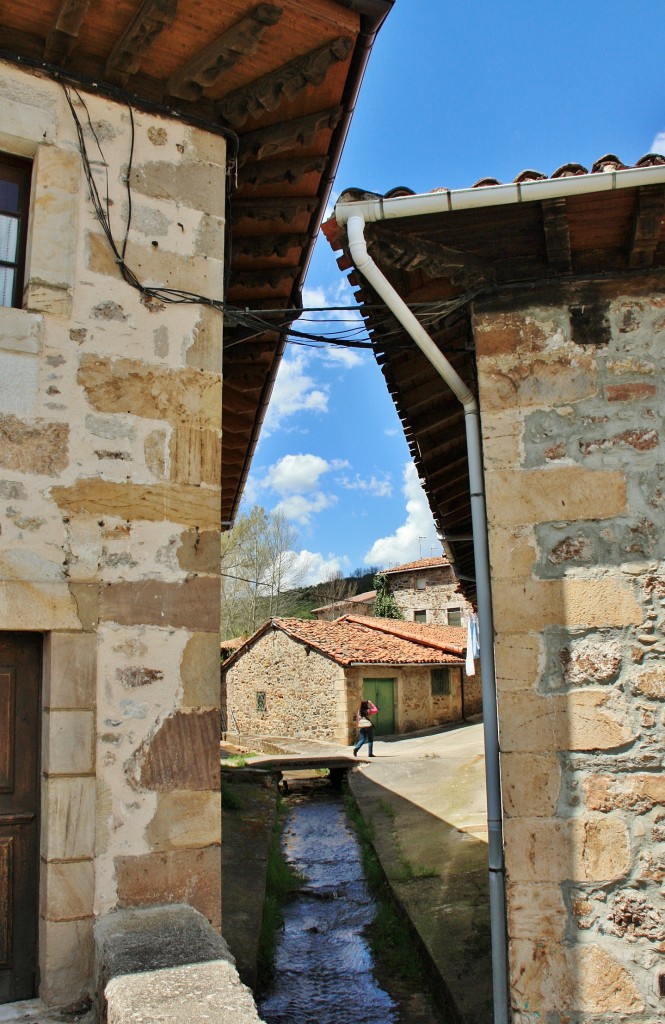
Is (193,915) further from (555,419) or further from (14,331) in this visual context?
(555,419)

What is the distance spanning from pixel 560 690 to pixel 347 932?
4999 millimetres

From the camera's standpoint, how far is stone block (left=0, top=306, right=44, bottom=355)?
10.4ft

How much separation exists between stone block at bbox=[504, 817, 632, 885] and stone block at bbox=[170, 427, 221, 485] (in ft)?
6.61

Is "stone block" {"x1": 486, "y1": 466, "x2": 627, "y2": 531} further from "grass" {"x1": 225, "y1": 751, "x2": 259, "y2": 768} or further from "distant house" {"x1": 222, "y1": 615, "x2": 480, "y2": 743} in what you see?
"distant house" {"x1": 222, "y1": 615, "x2": 480, "y2": 743}

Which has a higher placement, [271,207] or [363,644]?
[271,207]

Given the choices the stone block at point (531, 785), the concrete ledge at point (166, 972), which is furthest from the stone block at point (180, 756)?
the stone block at point (531, 785)

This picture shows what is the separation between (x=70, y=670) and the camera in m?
3.07

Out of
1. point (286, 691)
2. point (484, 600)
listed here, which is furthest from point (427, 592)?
point (484, 600)

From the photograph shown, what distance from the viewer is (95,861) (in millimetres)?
3012

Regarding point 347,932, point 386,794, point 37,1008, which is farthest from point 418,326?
point 386,794

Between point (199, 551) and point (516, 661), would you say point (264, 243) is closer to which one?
point (199, 551)

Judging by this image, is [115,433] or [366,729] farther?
[366,729]

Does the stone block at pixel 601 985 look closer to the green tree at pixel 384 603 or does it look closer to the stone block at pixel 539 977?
the stone block at pixel 539 977

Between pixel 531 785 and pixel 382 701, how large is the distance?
19.9 metres
